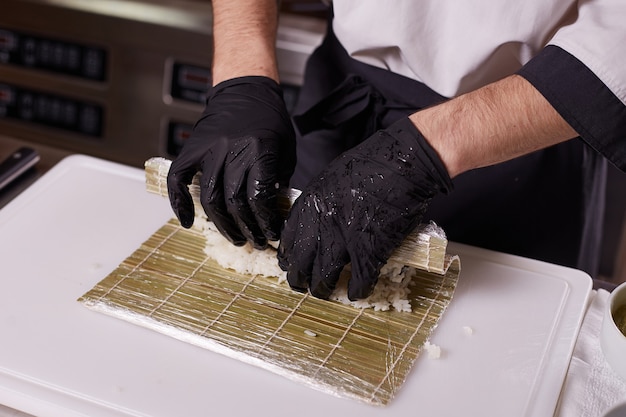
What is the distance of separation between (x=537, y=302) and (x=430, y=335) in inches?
7.8

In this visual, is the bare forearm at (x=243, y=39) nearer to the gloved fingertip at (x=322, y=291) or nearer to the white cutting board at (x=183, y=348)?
the white cutting board at (x=183, y=348)

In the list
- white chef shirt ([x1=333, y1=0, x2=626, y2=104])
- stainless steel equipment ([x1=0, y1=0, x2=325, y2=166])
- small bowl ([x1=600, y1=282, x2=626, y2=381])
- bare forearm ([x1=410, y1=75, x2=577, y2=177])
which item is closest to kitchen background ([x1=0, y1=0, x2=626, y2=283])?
stainless steel equipment ([x1=0, y1=0, x2=325, y2=166])

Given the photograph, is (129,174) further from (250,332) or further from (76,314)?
(250,332)

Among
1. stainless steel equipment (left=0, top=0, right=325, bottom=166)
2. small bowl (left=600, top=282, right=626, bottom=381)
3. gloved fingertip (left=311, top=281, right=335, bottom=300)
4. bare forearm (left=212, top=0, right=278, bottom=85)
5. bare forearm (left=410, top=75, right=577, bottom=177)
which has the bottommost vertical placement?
stainless steel equipment (left=0, top=0, right=325, bottom=166)

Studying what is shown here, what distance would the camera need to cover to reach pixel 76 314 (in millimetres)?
1168

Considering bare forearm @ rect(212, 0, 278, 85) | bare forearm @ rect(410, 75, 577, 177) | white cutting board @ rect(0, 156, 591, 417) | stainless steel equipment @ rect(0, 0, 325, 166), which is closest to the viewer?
white cutting board @ rect(0, 156, 591, 417)

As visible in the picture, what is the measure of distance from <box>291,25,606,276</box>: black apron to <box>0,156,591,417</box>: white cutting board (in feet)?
0.40

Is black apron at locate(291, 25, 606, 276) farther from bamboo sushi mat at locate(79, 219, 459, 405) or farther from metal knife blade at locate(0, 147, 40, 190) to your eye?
metal knife blade at locate(0, 147, 40, 190)

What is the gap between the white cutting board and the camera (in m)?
1.04

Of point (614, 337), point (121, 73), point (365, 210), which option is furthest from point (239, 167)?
point (121, 73)

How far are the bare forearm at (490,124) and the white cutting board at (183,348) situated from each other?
243 mm

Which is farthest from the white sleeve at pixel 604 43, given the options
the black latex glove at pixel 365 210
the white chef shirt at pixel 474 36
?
the black latex glove at pixel 365 210

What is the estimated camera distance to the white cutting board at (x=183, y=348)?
1.04 m

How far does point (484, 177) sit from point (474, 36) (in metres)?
0.27
